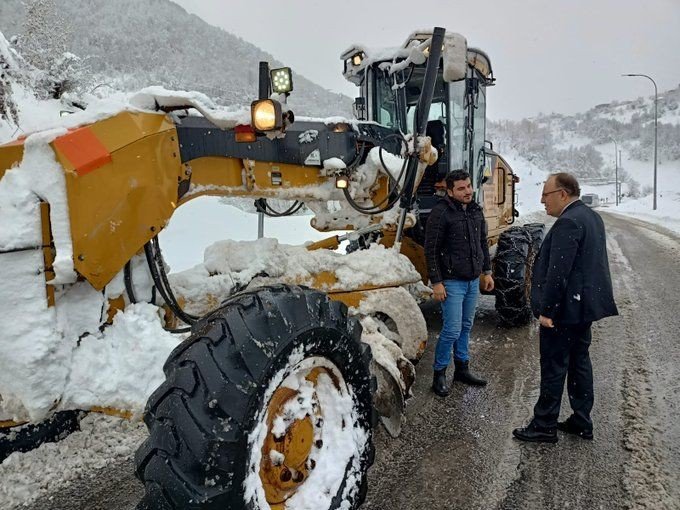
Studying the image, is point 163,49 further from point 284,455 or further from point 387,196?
point 284,455

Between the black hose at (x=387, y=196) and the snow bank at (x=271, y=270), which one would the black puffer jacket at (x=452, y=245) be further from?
the black hose at (x=387, y=196)

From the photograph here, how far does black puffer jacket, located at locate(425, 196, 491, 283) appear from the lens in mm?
4105

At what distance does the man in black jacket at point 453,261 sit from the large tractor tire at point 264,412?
1.85 metres

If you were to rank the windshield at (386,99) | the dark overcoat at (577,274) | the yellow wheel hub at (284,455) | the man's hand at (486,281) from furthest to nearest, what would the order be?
the windshield at (386,99)
the man's hand at (486,281)
the dark overcoat at (577,274)
the yellow wheel hub at (284,455)

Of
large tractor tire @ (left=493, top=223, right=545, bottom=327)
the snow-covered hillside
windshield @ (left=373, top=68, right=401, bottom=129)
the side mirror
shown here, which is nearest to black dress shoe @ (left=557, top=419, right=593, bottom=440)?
large tractor tire @ (left=493, top=223, right=545, bottom=327)

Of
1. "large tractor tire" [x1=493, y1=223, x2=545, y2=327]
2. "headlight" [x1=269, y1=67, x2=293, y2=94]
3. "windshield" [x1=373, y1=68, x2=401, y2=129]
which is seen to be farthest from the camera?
"windshield" [x1=373, y1=68, x2=401, y2=129]

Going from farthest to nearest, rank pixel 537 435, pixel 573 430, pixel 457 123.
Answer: pixel 457 123
pixel 573 430
pixel 537 435

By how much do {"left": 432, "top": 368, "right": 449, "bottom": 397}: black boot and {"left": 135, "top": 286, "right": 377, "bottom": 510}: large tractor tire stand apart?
176cm

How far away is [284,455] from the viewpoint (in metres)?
1.97

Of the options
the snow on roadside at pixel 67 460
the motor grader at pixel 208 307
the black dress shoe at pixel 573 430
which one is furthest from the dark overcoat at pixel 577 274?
the snow on roadside at pixel 67 460

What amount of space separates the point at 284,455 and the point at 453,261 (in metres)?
2.53

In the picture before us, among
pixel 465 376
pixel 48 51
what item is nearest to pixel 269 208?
pixel 465 376

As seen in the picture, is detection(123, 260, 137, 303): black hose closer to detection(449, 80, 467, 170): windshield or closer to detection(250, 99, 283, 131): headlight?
detection(250, 99, 283, 131): headlight

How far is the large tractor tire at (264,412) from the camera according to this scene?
5.34 ft
